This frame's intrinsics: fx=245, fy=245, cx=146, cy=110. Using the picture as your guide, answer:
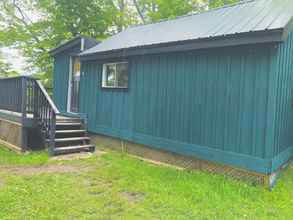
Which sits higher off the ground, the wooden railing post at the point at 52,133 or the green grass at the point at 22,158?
the wooden railing post at the point at 52,133

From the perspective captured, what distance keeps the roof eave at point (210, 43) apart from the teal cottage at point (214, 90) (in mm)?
15

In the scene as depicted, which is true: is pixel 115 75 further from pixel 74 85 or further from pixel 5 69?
pixel 5 69

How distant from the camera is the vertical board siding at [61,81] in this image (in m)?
8.80

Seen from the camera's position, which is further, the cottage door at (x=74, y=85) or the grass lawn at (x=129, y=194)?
the cottage door at (x=74, y=85)

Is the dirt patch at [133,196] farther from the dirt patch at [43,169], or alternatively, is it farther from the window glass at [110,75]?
the window glass at [110,75]

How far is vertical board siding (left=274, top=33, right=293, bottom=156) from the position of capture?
432cm

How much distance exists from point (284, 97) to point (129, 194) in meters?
3.43

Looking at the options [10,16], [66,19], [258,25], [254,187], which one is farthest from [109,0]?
[254,187]

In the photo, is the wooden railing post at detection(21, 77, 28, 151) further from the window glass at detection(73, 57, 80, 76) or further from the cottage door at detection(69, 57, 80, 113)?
the window glass at detection(73, 57, 80, 76)

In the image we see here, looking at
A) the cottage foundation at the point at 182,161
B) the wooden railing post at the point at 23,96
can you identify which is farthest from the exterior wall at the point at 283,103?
the wooden railing post at the point at 23,96

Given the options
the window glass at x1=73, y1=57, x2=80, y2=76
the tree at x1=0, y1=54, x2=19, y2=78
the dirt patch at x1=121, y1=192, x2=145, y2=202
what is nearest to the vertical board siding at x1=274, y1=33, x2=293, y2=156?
the dirt patch at x1=121, y1=192, x2=145, y2=202

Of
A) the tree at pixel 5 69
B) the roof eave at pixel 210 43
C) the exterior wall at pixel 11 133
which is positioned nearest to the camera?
the roof eave at pixel 210 43

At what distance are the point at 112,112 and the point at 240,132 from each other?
360 centimetres

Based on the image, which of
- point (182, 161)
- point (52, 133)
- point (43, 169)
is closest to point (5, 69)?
point (52, 133)
